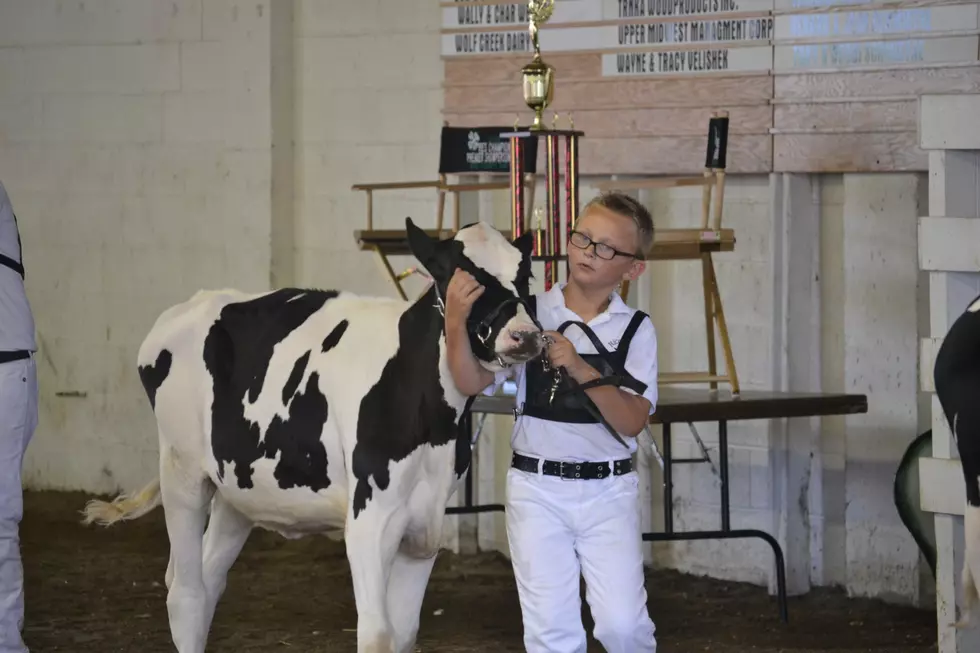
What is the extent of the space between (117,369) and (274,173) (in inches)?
54.6

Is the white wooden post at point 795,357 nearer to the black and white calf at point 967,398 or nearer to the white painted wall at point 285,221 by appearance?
the white painted wall at point 285,221

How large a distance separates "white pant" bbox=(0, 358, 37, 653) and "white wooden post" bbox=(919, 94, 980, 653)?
2.62m

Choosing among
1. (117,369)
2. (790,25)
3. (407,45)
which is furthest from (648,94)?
(117,369)

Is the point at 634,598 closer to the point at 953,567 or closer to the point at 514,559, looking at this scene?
the point at 514,559

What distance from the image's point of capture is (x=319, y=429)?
12.2 feet

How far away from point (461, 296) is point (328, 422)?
2.10 ft

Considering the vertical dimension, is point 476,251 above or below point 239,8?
below

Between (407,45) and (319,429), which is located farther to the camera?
(407,45)

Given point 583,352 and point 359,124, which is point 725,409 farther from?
point 359,124

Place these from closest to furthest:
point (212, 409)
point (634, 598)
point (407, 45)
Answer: point (634, 598), point (212, 409), point (407, 45)

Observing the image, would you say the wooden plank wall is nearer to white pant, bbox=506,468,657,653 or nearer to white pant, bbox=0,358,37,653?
white pant, bbox=506,468,657,653

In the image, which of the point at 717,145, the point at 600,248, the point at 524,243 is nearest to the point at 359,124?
the point at 717,145

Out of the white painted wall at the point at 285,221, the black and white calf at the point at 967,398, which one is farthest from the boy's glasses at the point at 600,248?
the white painted wall at the point at 285,221

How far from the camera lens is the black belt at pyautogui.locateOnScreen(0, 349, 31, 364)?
13.4 feet
